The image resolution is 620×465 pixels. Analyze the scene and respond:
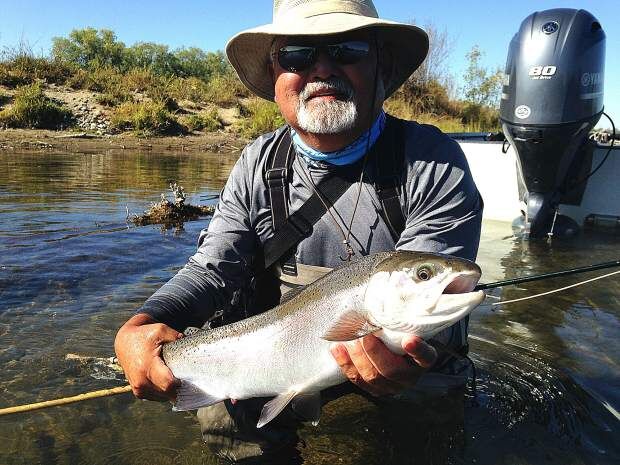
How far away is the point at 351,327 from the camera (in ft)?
6.97

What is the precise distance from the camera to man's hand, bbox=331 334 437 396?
2104mm

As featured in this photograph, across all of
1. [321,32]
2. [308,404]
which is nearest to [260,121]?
[321,32]

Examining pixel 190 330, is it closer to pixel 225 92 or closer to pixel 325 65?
pixel 325 65

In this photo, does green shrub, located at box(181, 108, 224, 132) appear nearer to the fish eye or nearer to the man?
the man

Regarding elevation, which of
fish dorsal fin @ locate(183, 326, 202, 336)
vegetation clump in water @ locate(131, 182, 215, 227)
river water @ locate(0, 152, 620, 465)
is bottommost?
river water @ locate(0, 152, 620, 465)

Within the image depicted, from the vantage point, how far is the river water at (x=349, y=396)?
3.04 metres

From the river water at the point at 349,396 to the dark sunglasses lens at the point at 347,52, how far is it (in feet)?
6.53

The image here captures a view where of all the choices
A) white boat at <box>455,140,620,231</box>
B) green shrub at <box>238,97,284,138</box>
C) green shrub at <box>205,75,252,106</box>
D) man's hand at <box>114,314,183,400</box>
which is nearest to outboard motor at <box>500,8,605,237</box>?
white boat at <box>455,140,620,231</box>

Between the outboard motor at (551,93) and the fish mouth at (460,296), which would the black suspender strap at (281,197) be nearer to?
the fish mouth at (460,296)

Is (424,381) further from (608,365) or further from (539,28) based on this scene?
(539,28)

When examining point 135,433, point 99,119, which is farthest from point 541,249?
point 99,119

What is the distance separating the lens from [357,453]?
301cm

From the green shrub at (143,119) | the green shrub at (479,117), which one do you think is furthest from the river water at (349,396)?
the green shrub at (479,117)

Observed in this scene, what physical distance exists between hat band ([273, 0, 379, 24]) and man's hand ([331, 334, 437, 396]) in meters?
1.84
